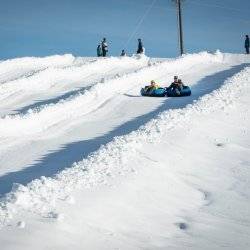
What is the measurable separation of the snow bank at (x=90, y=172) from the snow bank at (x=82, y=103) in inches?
169

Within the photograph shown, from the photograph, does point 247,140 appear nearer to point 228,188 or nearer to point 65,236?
point 228,188

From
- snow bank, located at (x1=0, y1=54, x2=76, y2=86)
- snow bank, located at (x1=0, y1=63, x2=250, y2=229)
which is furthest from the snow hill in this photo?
snow bank, located at (x1=0, y1=54, x2=76, y2=86)

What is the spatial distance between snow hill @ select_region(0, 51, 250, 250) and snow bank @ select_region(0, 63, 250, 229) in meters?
0.02

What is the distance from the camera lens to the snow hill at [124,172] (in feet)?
24.3

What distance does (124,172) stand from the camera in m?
10.1

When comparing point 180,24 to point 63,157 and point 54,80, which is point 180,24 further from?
point 63,157

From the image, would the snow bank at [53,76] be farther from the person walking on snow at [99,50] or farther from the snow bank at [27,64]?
the person walking on snow at [99,50]

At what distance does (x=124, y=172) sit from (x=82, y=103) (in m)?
9.52

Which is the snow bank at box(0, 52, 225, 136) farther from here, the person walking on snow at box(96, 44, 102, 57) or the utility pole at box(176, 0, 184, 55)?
the utility pole at box(176, 0, 184, 55)

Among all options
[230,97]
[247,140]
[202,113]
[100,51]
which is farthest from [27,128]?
[100,51]

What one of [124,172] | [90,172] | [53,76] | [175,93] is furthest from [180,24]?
[90,172]

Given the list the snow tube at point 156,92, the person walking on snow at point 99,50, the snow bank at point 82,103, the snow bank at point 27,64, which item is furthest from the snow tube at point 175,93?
the person walking on snow at point 99,50

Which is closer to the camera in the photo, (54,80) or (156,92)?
(156,92)

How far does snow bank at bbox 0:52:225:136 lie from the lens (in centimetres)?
1545
